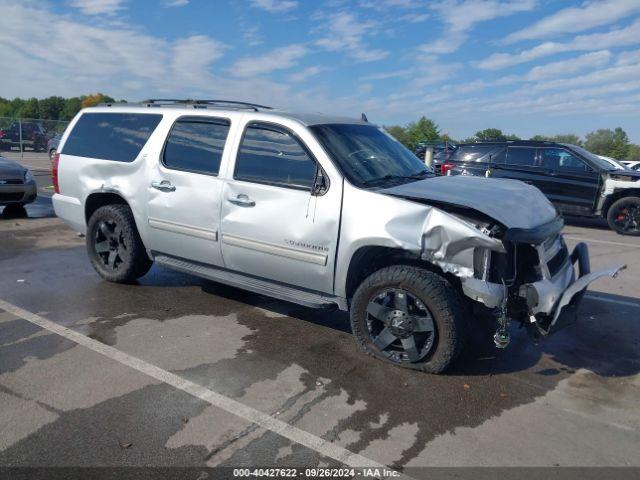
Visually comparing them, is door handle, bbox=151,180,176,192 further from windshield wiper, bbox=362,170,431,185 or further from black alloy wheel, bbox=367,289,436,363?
black alloy wheel, bbox=367,289,436,363

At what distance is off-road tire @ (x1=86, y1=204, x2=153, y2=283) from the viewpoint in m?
5.34

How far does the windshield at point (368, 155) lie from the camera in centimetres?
416

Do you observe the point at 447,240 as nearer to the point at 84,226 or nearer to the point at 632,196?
the point at 84,226

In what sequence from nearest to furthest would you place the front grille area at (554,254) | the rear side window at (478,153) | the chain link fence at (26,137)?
the front grille area at (554,254) < the rear side window at (478,153) < the chain link fence at (26,137)

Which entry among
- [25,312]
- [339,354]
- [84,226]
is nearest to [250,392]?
[339,354]

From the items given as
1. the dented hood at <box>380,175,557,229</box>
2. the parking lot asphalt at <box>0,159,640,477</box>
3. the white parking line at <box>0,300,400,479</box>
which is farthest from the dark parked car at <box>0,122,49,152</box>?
the dented hood at <box>380,175,557,229</box>

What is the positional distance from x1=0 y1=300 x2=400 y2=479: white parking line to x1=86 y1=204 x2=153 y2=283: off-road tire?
1.04 meters

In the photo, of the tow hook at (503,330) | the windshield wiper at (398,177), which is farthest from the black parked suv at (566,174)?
the tow hook at (503,330)

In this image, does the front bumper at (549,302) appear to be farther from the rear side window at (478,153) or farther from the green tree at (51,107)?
the green tree at (51,107)

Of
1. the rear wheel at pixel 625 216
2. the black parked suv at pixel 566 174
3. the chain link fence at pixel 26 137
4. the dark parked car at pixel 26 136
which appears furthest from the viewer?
the dark parked car at pixel 26 136

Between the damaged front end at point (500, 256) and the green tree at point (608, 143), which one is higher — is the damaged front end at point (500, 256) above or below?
below

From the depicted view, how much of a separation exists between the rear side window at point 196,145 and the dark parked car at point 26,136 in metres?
24.5

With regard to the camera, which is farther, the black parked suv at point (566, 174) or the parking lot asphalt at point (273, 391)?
the black parked suv at point (566, 174)

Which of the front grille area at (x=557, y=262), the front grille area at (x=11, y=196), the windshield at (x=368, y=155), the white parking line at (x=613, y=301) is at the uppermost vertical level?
the windshield at (x=368, y=155)
